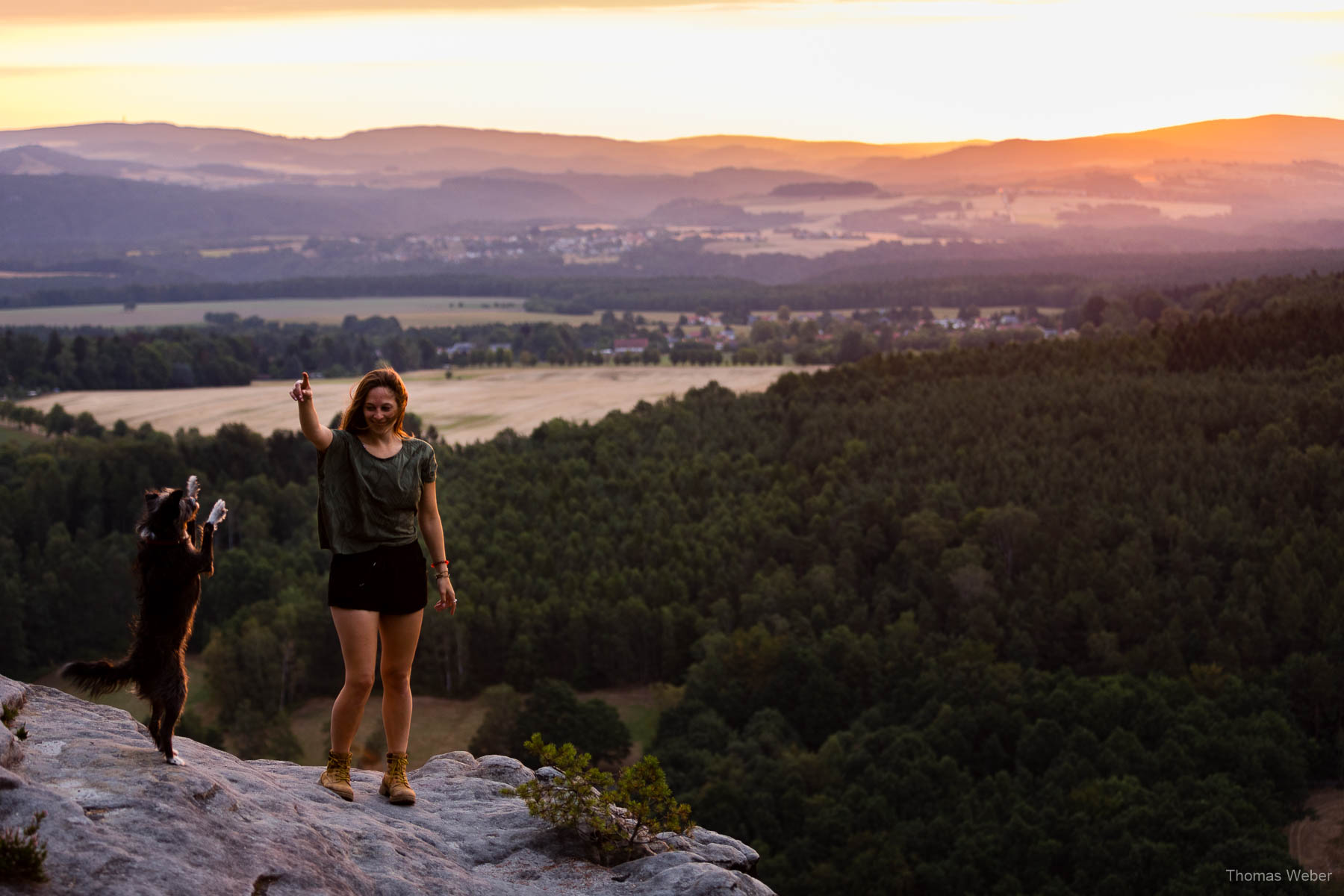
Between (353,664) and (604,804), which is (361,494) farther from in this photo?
(604,804)

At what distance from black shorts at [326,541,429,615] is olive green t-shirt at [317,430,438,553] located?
0.32 ft

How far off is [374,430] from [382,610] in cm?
178

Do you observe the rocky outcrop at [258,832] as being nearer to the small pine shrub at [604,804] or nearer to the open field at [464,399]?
the small pine shrub at [604,804]

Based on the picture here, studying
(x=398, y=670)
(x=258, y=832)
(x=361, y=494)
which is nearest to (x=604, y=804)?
(x=398, y=670)

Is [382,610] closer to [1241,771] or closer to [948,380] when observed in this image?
[1241,771]

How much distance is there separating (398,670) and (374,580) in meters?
1.18

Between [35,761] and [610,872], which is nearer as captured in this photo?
[35,761]

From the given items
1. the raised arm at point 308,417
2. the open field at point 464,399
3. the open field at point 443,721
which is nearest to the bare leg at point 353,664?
the raised arm at point 308,417

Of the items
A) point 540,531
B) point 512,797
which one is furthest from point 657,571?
point 512,797

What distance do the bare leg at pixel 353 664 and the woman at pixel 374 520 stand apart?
0.04ft

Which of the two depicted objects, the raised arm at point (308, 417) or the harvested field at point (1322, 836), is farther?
the harvested field at point (1322, 836)

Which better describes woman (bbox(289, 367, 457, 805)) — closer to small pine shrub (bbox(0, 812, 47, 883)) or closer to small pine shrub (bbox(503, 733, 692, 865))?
small pine shrub (bbox(503, 733, 692, 865))

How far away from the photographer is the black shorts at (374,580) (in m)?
12.9

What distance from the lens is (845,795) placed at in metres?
52.5
